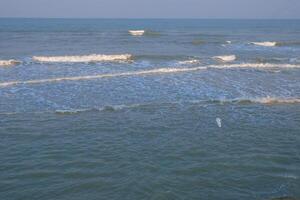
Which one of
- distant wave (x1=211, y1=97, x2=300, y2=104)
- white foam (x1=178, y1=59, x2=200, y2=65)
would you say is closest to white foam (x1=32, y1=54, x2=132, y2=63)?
white foam (x1=178, y1=59, x2=200, y2=65)

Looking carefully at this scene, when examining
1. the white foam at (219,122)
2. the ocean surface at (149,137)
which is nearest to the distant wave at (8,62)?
the ocean surface at (149,137)

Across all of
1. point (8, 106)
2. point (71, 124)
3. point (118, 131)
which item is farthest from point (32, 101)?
point (118, 131)

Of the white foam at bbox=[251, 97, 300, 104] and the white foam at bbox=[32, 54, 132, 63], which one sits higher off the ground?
the white foam at bbox=[251, 97, 300, 104]

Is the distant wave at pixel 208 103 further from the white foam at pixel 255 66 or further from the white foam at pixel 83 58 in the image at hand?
the white foam at pixel 83 58

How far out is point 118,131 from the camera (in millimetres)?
12977

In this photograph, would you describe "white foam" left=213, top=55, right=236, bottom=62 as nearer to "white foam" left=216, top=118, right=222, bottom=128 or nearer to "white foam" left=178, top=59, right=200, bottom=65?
"white foam" left=178, top=59, right=200, bottom=65

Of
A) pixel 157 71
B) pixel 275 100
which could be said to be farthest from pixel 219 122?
pixel 157 71

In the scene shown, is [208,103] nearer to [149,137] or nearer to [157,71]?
[149,137]

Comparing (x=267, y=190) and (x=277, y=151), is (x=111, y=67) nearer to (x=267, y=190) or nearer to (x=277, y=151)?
(x=277, y=151)

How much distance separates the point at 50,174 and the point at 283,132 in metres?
7.22

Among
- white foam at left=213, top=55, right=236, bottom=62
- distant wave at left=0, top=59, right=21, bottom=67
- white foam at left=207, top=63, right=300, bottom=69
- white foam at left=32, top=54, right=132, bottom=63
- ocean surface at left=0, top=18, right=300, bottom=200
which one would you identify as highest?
ocean surface at left=0, top=18, right=300, bottom=200

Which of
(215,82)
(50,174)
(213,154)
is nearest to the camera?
(50,174)

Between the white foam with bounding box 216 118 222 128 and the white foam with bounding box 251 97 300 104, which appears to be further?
the white foam with bounding box 251 97 300 104

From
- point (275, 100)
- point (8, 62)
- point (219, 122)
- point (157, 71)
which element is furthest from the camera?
point (8, 62)
